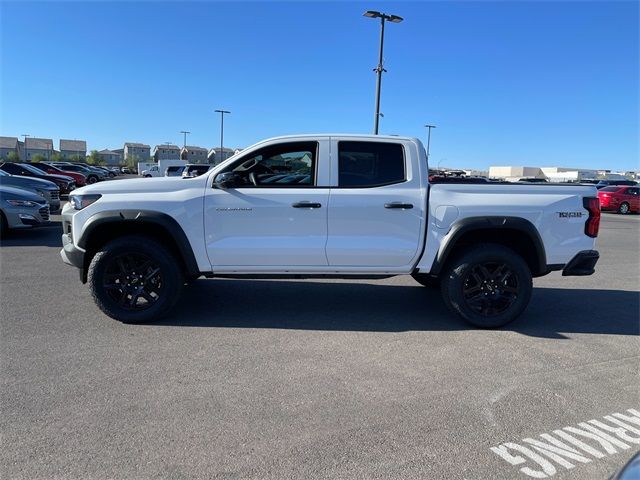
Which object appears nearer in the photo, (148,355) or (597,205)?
(148,355)

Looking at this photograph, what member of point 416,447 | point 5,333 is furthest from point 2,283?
point 416,447

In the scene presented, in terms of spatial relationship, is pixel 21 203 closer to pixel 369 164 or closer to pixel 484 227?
pixel 369 164

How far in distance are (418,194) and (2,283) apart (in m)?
5.64

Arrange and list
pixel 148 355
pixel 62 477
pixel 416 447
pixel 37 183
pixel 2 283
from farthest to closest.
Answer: pixel 37 183, pixel 2 283, pixel 148 355, pixel 416 447, pixel 62 477

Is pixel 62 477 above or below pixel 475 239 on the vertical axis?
below

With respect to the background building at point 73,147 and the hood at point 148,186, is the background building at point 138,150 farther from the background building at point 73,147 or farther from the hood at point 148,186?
the hood at point 148,186

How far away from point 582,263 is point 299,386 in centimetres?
342

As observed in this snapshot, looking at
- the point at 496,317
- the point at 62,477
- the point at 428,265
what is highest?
the point at 428,265

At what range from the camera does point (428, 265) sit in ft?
16.7

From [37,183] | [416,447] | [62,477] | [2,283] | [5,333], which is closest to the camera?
[62,477]

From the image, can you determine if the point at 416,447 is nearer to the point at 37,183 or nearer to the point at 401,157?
the point at 401,157

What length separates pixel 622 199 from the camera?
1030 inches

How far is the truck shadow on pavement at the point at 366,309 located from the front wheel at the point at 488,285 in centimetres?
20

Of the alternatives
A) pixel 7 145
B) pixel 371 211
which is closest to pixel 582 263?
pixel 371 211
